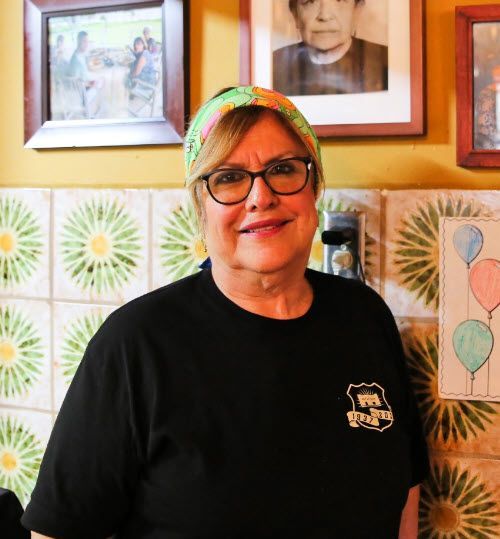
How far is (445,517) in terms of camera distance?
1.30m

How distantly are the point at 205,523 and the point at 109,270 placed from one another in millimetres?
682

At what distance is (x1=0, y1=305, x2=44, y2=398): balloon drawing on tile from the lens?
5.06ft

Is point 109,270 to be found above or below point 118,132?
below

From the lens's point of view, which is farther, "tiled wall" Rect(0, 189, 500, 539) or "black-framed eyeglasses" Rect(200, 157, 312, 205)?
"tiled wall" Rect(0, 189, 500, 539)

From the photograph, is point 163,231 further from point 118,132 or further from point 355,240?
point 355,240

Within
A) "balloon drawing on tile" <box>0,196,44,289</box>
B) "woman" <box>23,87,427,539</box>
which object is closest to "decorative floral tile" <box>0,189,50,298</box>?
"balloon drawing on tile" <box>0,196,44,289</box>

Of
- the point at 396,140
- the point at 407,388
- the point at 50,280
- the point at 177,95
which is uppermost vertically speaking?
the point at 177,95

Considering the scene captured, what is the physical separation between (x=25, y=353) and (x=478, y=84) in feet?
3.83

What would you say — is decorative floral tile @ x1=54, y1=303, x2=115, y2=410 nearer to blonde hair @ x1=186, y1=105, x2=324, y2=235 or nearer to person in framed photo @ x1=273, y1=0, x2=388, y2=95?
→ blonde hair @ x1=186, y1=105, x2=324, y2=235

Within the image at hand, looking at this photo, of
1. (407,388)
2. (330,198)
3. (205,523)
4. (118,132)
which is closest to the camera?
(205,523)

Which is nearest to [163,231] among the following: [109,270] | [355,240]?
[109,270]

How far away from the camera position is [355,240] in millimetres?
Answer: 1286

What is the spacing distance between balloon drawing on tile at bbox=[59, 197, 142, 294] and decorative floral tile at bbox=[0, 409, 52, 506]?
0.36m

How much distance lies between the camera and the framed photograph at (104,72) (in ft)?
4.53
